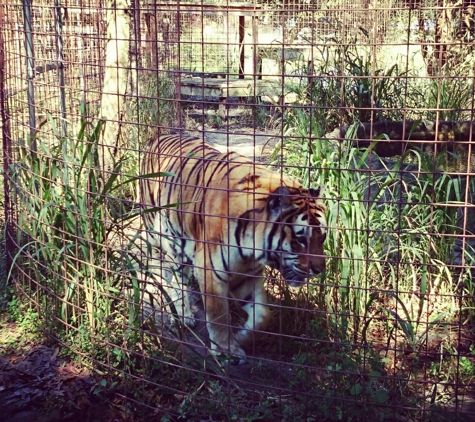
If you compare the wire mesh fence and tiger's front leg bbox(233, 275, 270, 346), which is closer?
the wire mesh fence

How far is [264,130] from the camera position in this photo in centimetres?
915

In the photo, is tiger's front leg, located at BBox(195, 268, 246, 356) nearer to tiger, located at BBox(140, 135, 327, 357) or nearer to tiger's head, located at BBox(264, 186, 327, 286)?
tiger, located at BBox(140, 135, 327, 357)

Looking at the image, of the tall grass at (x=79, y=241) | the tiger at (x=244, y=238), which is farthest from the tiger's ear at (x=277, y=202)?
the tall grass at (x=79, y=241)

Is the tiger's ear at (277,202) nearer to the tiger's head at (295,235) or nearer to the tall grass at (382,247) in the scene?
the tiger's head at (295,235)

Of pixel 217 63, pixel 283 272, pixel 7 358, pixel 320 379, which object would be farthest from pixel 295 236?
pixel 217 63

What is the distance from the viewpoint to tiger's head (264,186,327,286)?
357 centimetres

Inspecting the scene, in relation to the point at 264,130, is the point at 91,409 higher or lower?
lower

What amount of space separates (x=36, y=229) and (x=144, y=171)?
1094mm

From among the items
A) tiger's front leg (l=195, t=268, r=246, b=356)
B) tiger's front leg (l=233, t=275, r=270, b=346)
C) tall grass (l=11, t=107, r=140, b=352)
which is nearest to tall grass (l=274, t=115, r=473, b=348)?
tiger's front leg (l=233, t=275, r=270, b=346)

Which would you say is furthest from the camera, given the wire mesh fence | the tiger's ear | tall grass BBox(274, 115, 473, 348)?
tall grass BBox(274, 115, 473, 348)

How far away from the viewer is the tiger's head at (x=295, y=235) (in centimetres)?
357

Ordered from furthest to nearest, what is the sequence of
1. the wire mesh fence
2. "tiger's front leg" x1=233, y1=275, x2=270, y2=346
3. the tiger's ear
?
"tiger's front leg" x1=233, y1=275, x2=270, y2=346
the tiger's ear
the wire mesh fence

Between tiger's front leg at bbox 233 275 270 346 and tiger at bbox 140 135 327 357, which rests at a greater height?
tiger at bbox 140 135 327 357

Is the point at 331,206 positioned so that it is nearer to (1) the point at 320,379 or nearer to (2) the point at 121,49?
(1) the point at 320,379
